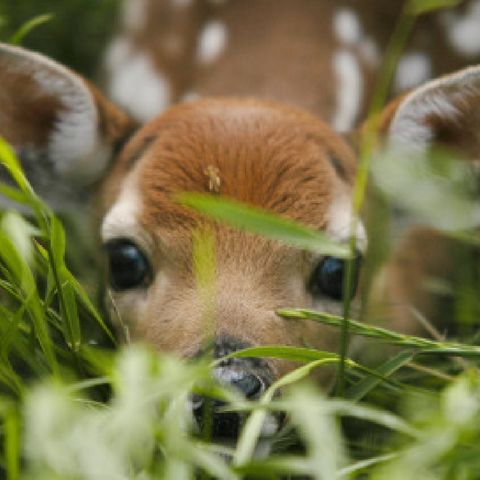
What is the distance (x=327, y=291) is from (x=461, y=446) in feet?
2.67

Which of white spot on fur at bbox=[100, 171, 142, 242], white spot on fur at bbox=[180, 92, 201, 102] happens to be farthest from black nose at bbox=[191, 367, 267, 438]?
white spot on fur at bbox=[180, 92, 201, 102]

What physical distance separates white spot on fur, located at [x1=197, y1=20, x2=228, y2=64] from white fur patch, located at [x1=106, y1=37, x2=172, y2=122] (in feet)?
0.53

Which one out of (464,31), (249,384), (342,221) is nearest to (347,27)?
(464,31)

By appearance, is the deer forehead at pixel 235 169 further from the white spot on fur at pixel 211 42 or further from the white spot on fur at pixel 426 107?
the white spot on fur at pixel 211 42

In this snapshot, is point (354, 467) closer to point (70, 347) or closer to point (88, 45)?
point (70, 347)

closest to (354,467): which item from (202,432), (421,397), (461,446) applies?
(461,446)

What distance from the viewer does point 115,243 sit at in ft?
8.27

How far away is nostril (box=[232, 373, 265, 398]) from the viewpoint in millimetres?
1898

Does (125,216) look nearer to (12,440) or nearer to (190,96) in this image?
(12,440)

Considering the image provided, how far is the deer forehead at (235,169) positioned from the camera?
238 cm

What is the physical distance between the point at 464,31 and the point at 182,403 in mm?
2732

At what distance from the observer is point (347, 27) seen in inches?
157

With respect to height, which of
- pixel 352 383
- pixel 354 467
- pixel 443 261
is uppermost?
pixel 354 467

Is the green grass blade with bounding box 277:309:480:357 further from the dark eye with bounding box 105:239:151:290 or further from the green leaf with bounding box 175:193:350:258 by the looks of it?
the dark eye with bounding box 105:239:151:290
